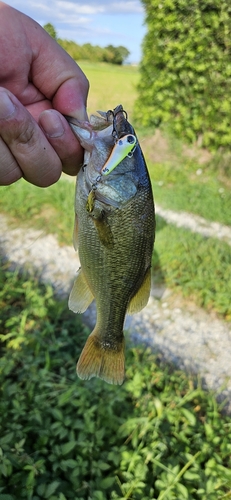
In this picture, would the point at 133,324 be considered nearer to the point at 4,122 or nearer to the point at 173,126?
the point at 4,122

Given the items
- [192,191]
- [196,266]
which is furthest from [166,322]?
[192,191]

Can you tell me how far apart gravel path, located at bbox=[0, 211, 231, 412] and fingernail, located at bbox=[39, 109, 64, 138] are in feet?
6.28

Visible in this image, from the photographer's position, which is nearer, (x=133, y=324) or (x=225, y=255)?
(x=133, y=324)

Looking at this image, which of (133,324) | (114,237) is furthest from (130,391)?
(114,237)

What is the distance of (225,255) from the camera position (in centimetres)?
512

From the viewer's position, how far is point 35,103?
197 centimetres

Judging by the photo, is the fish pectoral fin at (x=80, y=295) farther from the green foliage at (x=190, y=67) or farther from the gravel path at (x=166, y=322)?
the green foliage at (x=190, y=67)

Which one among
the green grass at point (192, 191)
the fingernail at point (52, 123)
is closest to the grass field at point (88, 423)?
the fingernail at point (52, 123)

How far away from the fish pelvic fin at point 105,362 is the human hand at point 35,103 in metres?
0.76

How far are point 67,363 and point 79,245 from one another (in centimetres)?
162

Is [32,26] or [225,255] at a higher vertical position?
[32,26]

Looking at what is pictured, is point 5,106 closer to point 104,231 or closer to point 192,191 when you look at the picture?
point 104,231

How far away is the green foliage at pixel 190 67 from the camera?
748 centimetres

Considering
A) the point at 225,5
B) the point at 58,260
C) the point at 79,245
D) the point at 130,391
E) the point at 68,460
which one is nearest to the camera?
the point at 79,245
